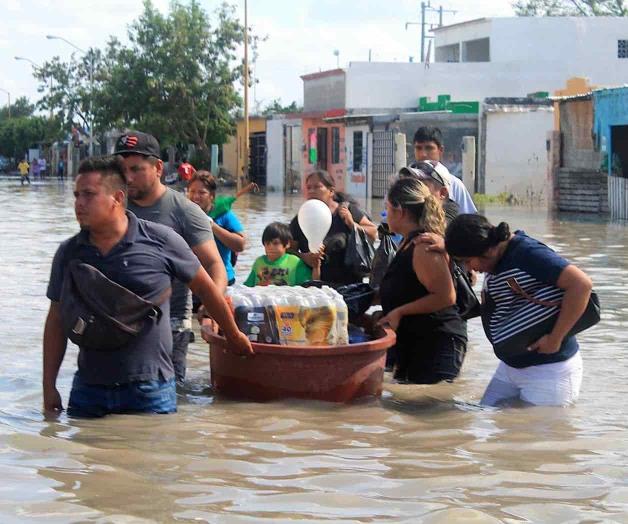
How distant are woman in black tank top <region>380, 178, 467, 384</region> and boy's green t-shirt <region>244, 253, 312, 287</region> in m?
1.91

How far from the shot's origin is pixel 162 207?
635cm

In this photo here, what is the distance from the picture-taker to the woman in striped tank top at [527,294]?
230 inches

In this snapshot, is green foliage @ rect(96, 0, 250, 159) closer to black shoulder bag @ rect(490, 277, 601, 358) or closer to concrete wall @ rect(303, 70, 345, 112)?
concrete wall @ rect(303, 70, 345, 112)

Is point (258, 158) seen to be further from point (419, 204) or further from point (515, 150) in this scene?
point (419, 204)

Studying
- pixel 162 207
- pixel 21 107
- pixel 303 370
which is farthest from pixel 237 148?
pixel 21 107

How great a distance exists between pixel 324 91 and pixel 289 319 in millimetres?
42765

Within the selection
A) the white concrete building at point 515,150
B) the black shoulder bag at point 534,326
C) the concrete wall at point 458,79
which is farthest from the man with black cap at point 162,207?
the concrete wall at point 458,79

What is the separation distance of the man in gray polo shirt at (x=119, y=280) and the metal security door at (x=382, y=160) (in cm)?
3501

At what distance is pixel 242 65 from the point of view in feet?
186

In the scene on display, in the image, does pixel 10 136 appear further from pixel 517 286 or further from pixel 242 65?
pixel 517 286

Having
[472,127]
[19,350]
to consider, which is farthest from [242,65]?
[19,350]

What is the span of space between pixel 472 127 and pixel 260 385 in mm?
33144

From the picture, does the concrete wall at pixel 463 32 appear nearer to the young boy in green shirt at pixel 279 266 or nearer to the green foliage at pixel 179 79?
the green foliage at pixel 179 79

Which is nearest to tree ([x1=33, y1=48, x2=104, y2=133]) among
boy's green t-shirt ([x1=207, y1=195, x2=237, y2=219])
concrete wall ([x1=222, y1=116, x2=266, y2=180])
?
concrete wall ([x1=222, y1=116, x2=266, y2=180])
